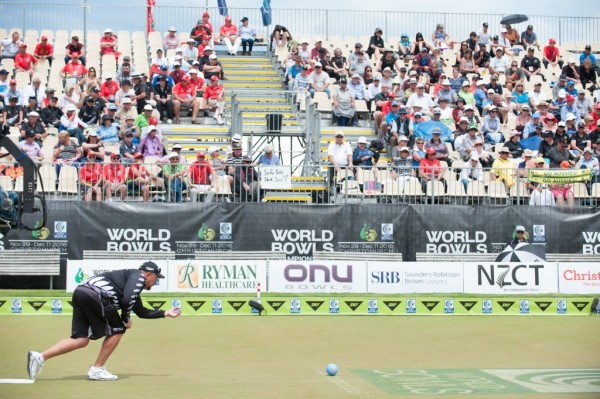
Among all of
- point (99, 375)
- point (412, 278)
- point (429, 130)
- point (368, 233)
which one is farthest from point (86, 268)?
point (429, 130)

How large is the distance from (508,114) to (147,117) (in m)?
10.5

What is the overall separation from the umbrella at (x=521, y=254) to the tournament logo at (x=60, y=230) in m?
9.40

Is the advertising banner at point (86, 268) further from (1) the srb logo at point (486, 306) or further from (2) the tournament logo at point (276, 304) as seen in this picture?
(1) the srb logo at point (486, 306)

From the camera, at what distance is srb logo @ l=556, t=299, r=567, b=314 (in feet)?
67.2

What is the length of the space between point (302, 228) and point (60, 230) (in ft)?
16.9

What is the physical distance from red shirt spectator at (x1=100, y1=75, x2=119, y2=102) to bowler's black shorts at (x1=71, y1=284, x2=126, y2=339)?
50.7ft

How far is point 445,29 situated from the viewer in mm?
35625

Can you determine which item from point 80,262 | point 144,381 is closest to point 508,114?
point 80,262

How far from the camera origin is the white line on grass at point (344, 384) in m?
11.0

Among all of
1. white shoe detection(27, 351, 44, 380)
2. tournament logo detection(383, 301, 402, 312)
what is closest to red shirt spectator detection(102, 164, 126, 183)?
tournament logo detection(383, 301, 402, 312)

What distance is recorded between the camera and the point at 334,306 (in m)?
20.0

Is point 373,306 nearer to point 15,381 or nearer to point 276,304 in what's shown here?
point 276,304

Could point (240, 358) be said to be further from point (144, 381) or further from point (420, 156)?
point (420, 156)

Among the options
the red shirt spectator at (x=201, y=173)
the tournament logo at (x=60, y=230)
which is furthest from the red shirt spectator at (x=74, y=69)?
the tournament logo at (x=60, y=230)
